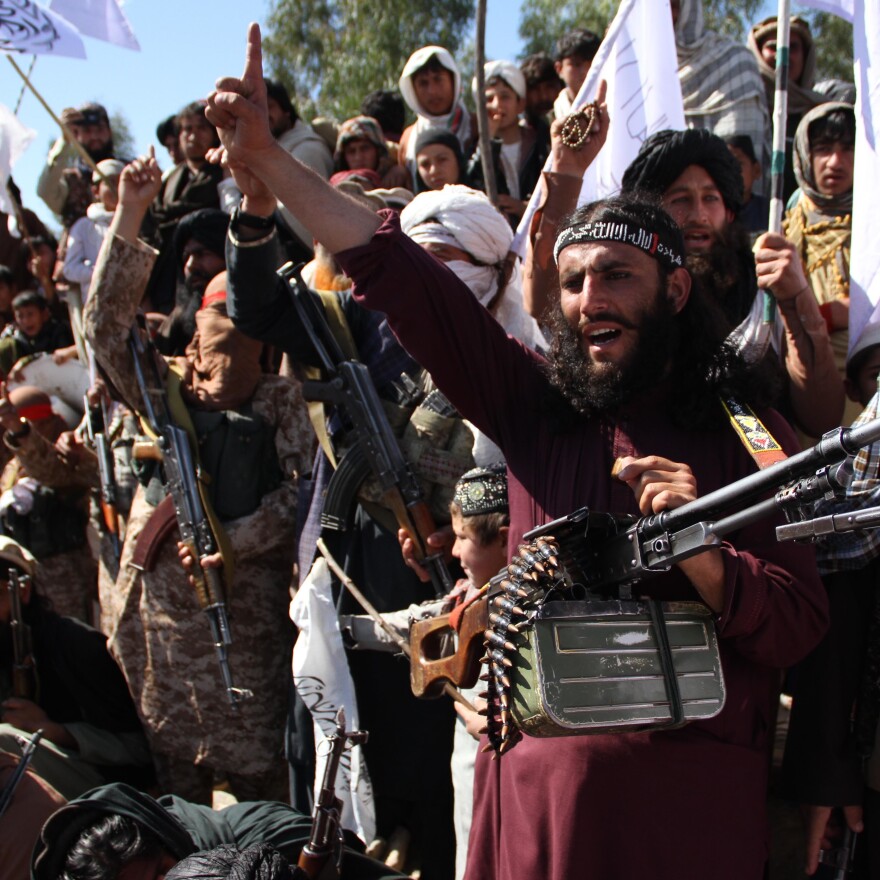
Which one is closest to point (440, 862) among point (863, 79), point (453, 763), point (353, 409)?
point (453, 763)

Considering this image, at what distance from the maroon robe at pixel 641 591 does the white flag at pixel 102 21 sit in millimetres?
3515

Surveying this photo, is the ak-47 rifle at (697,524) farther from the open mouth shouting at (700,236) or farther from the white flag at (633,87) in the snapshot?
the white flag at (633,87)

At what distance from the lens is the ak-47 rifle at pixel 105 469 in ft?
16.1

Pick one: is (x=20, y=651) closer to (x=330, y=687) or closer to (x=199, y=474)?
(x=199, y=474)

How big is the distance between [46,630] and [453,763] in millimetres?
2124

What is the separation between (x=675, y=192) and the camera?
10.9 ft

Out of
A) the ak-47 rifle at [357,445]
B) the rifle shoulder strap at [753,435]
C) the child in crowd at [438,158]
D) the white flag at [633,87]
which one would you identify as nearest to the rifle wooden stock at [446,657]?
the rifle shoulder strap at [753,435]

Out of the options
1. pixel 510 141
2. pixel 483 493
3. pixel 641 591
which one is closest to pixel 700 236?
pixel 483 493

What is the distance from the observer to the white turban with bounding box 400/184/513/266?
371cm

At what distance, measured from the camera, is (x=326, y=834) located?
2.84m

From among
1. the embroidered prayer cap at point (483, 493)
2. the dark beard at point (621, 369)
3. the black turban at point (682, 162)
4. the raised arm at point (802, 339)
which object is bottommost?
the embroidered prayer cap at point (483, 493)

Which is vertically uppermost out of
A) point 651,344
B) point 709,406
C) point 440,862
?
point 651,344

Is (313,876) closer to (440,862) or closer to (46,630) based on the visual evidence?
(440,862)

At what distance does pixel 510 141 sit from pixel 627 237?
4.48 metres
